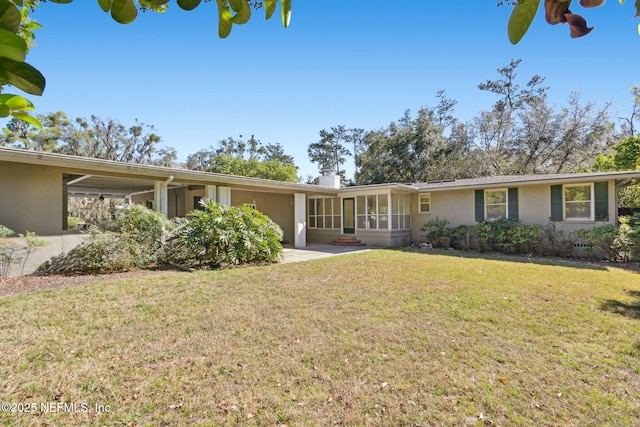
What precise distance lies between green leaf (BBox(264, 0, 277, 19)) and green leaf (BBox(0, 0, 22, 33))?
2.36 ft

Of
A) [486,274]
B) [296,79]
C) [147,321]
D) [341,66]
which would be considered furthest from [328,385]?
[296,79]

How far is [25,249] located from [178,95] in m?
7.60

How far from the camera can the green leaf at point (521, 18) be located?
2.75 feet

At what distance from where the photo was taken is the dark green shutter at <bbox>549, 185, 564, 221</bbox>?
1201cm

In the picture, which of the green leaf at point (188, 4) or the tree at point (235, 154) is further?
the tree at point (235, 154)

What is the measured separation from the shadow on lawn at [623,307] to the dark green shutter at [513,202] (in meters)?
7.89

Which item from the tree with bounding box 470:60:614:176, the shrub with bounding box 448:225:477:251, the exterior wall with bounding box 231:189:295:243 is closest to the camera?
the shrub with bounding box 448:225:477:251

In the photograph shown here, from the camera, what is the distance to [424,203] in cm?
1598

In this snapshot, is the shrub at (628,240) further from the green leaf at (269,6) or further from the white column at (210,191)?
the white column at (210,191)

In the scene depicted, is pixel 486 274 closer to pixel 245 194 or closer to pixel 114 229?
pixel 114 229

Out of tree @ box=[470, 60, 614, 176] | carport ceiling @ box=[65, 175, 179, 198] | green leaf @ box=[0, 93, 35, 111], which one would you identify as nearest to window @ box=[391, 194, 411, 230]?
carport ceiling @ box=[65, 175, 179, 198]

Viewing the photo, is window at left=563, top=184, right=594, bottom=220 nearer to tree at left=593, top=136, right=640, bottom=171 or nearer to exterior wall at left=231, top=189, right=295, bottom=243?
tree at left=593, top=136, right=640, bottom=171

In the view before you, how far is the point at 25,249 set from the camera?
7.20 metres

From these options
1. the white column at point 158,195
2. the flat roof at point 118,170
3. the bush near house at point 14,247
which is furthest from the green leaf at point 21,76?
the white column at point 158,195
